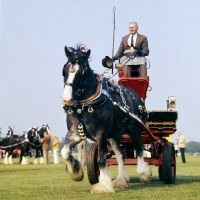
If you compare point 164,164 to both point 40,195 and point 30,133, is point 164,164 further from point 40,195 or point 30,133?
point 30,133

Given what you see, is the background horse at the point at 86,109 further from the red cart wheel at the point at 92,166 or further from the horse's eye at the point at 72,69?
the red cart wheel at the point at 92,166

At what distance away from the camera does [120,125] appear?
11.3 metres

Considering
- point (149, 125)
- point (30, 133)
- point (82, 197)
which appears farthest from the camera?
point (30, 133)

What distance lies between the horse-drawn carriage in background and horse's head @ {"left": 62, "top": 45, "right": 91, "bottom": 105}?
7.43ft

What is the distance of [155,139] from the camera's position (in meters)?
12.6

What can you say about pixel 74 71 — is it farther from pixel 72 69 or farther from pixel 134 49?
pixel 134 49

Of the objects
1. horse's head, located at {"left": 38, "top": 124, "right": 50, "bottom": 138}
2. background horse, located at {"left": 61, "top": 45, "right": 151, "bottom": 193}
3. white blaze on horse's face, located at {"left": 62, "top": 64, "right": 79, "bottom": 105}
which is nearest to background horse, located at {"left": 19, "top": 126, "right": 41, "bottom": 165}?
horse's head, located at {"left": 38, "top": 124, "right": 50, "bottom": 138}

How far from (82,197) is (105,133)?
1286 mm

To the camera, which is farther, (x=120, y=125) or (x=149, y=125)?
(x=149, y=125)

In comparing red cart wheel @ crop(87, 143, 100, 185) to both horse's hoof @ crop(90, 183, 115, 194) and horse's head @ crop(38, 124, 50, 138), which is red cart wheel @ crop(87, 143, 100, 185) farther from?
horse's head @ crop(38, 124, 50, 138)

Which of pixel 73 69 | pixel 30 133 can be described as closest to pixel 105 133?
→ pixel 73 69

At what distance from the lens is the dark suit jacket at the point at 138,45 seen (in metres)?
13.2

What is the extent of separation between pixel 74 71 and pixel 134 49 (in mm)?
3639

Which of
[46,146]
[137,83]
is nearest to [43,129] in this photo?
[46,146]
